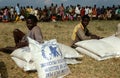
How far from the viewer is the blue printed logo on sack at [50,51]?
595 cm

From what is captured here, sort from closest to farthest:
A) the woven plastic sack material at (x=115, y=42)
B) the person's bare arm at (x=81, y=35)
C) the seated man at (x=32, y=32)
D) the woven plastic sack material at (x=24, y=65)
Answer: the woven plastic sack material at (x=24, y=65), the seated man at (x=32, y=32), the woven plastic sack material at (x=115, y=42), the person's bare arm at (x=81, y=35)

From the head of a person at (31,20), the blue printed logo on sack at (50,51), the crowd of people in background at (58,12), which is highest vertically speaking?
the head of a person at (31,20)

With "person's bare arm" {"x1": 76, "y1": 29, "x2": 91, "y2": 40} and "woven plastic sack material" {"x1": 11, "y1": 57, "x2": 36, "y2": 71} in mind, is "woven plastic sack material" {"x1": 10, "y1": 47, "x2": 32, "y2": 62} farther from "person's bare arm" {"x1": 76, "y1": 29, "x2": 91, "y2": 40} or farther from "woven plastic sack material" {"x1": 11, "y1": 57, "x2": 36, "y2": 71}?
"person's bare arm" {"x1": 76, "y1": 29, "x2": 91, "y2": 40}

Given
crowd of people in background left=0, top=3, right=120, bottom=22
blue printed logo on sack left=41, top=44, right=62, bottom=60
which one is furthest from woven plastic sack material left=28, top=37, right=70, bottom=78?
crowd of people in background left=0, top=3, right=120, bottom=22

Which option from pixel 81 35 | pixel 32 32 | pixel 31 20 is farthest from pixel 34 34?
pixel 81 35

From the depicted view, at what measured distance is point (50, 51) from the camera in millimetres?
6004

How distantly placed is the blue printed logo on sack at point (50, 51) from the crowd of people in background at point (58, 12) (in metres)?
13.8

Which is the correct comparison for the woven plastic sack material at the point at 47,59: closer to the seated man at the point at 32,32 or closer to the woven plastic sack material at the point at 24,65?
the woven plastic sack material at the point at 24,65

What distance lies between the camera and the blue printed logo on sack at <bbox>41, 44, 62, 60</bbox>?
595 centimetres

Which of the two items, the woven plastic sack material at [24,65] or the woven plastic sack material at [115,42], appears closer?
the woven plastic sack material at [24,65]

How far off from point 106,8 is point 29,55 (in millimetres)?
17481

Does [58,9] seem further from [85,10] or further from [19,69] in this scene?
[19,69]

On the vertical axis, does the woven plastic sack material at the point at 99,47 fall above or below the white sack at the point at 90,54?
above

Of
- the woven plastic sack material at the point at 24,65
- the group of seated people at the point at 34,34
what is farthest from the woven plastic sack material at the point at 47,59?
the group of seated people at the point at 34,34
